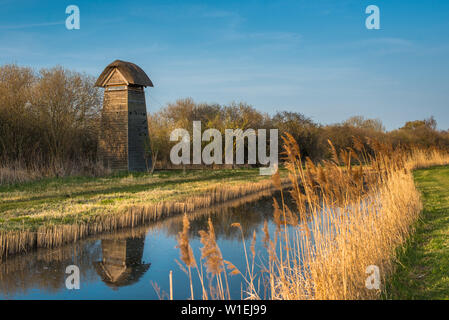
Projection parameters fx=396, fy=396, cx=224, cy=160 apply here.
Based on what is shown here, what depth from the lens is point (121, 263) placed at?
6988mm

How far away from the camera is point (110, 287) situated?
5.78m

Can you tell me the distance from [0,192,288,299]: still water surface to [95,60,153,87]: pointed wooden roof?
1276 cm

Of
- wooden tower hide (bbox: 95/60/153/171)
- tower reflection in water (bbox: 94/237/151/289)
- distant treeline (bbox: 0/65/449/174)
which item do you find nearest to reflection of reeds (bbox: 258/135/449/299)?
tower reflection in water (bbox: 94/237/151/289)

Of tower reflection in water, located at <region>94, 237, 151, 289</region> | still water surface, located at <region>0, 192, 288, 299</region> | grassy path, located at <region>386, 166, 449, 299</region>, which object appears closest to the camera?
grassy path, located at <region>386, 166, 449, 299</region>

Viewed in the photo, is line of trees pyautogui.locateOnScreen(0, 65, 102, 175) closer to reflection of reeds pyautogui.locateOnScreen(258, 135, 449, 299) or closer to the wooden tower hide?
the wooden tower hide

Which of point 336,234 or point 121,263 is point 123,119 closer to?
point 121,263

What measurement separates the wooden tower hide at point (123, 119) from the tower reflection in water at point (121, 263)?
12950 millimetres

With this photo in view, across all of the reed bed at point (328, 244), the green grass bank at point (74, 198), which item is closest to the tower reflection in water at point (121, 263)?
the green grass bank at point (74, 198)

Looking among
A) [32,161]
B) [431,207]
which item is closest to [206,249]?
[431,207]

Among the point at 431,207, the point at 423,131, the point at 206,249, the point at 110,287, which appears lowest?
the point at 110,287

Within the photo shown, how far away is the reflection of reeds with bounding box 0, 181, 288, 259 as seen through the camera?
6.75 meters

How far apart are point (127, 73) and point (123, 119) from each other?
7.90 ft
